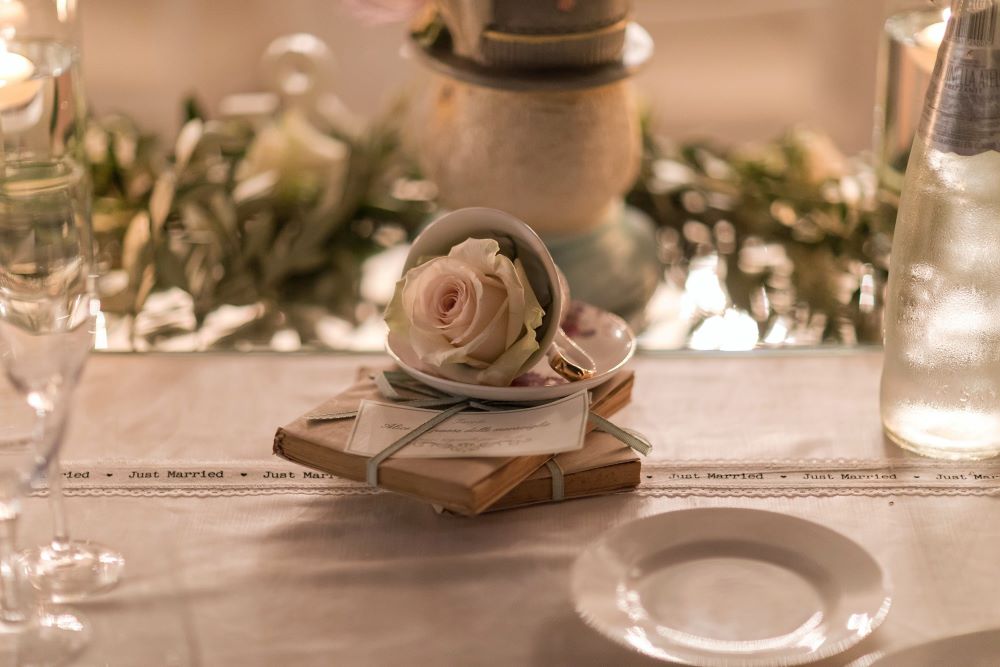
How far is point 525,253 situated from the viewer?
28.6 inches

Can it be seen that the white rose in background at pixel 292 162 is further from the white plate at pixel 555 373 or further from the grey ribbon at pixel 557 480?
the grey ribbon at pixel 557 480

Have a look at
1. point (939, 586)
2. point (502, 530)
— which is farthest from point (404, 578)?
point (939, 586)

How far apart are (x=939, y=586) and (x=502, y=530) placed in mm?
238

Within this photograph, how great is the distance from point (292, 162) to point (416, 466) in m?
0.56

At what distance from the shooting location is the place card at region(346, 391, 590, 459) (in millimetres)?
667

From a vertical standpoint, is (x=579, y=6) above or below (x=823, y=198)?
above

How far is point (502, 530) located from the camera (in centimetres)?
68

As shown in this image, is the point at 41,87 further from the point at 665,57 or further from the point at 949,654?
the point at 665,57

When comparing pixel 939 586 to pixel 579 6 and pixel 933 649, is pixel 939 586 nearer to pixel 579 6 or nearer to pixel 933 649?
pixel 933 649

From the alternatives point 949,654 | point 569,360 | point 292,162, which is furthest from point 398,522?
point 292,162

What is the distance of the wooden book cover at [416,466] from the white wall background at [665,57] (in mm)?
1196

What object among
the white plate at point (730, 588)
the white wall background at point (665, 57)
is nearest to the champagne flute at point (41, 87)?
the white plate at point (730, 588)

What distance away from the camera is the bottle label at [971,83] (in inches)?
26.5

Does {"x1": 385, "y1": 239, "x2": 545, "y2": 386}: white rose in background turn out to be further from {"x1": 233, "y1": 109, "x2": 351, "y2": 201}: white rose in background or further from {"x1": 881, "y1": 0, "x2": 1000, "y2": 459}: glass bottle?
{"x1": 233, "y1": 109, "x2": 351, "y2": 201}: white rose in background
